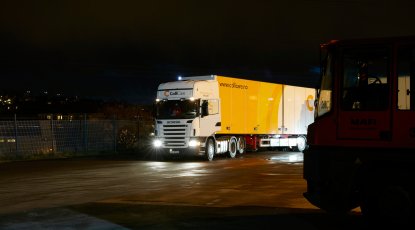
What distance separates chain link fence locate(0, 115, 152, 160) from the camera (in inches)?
1000

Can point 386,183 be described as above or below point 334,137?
below

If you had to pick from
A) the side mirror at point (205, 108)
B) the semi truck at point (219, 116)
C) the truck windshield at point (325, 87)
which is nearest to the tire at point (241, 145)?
the semi truck at point (219, 116)

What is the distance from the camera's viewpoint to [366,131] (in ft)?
28.7

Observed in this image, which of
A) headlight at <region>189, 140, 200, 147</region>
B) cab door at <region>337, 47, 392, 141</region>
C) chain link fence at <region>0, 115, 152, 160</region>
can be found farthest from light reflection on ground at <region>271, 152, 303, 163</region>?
cab door at <region>337, 47, 392, 141</region>

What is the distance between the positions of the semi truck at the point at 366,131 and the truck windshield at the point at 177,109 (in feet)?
49.1

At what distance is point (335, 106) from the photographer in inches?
357

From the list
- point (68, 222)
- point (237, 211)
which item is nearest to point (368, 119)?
point (237, 211)

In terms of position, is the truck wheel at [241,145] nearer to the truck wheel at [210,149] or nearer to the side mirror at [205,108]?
the truck wheel at [210,149]

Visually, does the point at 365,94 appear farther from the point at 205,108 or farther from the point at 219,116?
the point at 219,116

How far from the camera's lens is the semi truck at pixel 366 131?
838 centimetres

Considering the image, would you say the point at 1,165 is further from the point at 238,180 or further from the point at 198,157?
the point at 238,180

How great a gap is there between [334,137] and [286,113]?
Result: 72.6 ft

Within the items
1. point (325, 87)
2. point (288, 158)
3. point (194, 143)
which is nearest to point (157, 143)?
point (194, 143)

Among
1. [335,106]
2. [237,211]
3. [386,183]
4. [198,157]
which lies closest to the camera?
[386,183]
